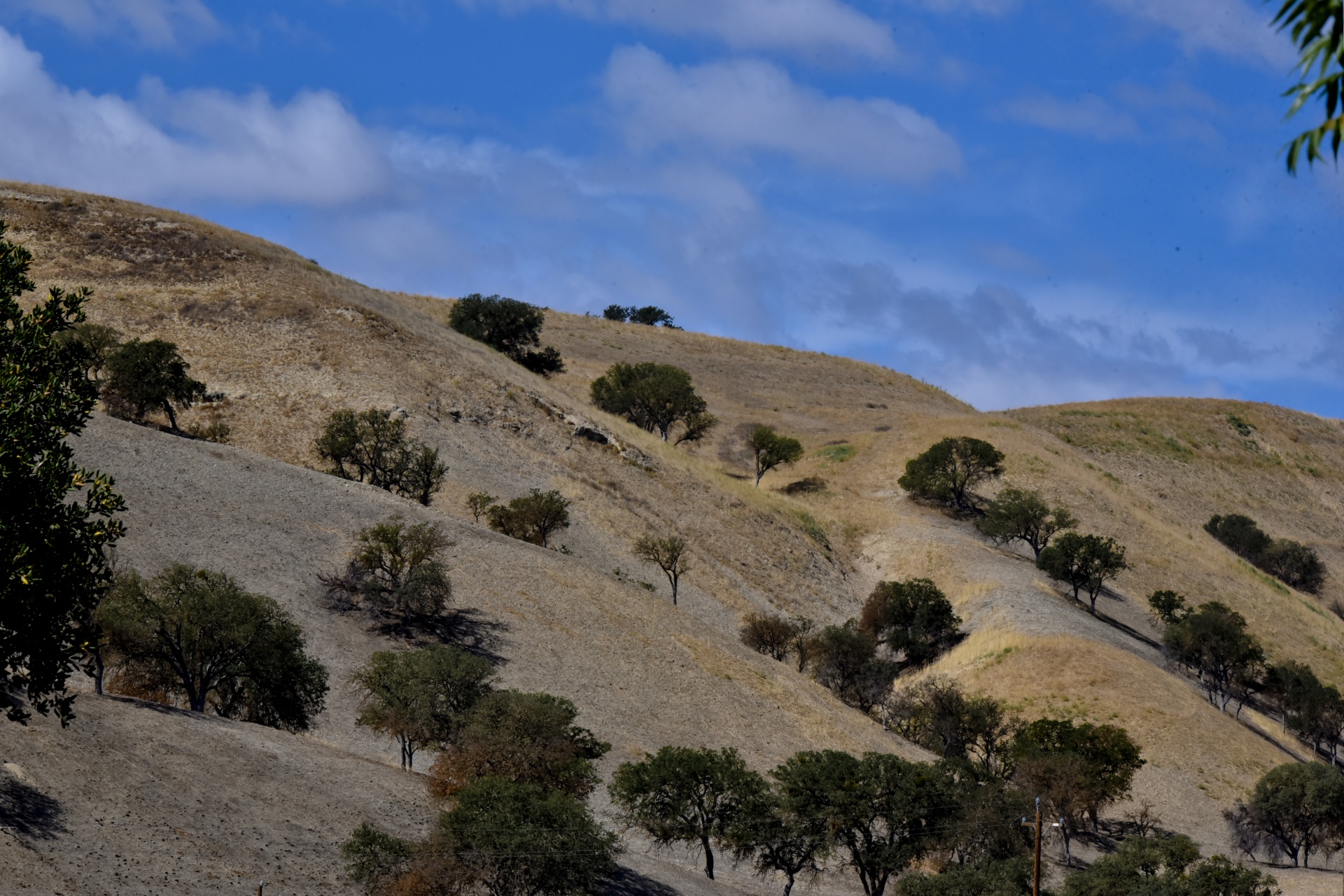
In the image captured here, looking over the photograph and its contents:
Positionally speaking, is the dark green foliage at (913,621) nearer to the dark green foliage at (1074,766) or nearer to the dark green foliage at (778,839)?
the dark green foliage at (1074,766)

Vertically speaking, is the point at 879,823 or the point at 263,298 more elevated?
the point at 263,298

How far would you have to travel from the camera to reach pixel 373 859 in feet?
96.6

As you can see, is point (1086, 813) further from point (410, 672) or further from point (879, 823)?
point (410, 672)

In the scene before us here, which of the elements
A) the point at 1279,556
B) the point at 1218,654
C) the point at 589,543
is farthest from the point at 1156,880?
the point at 1279,556

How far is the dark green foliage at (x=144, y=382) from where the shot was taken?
6738 cm

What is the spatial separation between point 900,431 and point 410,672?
77.4 meters

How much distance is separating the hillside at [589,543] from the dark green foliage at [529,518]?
2.76m

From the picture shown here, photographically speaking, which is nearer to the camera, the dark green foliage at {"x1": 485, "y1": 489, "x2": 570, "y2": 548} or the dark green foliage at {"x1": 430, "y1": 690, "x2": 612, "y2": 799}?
the dark green foliage at {"x1": 430, "y1": 690, "x2": 612, "y2": 799}

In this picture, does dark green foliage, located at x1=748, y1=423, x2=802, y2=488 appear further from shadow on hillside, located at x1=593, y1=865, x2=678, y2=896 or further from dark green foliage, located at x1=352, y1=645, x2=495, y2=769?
shadow on hillside, located at x1=593, y1=865, x2=678, y2=896

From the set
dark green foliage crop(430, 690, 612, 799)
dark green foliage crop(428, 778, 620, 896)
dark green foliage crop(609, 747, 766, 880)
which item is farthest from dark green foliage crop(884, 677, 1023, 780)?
dark green foliage crop(428, 778, 620, 896)

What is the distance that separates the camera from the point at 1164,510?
352ft

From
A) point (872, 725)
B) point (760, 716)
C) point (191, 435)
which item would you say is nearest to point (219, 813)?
point (760, 716)

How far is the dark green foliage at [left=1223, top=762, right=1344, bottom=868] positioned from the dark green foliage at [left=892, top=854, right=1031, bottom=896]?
18963mm

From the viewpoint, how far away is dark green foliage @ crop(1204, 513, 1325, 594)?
104438mm
